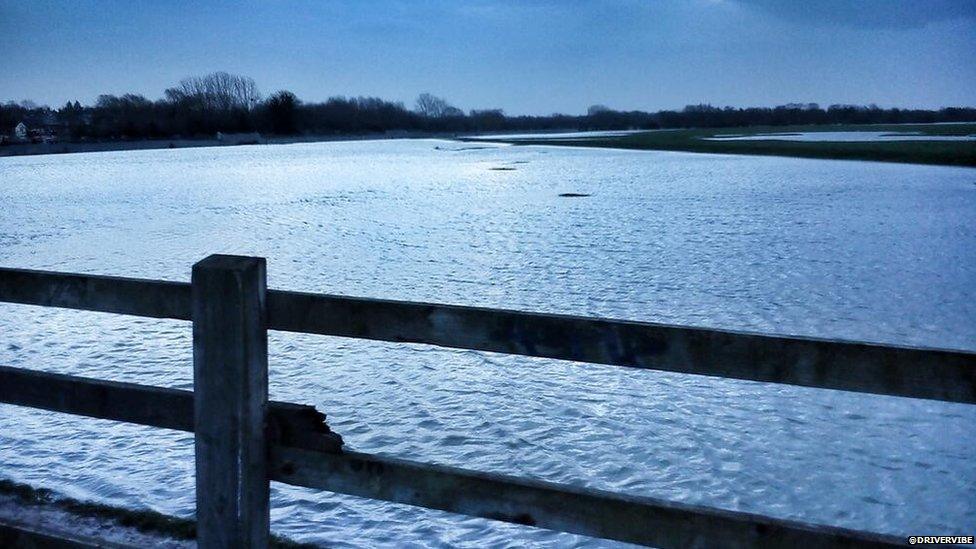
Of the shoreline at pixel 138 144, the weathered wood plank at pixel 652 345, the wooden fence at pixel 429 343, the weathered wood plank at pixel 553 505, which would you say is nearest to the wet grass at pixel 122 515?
the wooden fence at pixel 429 343

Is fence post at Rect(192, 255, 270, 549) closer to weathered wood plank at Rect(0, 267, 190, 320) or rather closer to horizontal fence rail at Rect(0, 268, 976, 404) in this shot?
horizontal fence rail at Rect(0, 268, 976, 404)

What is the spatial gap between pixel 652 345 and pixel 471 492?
814 millimetres

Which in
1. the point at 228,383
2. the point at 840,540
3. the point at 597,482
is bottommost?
the point at 597,482

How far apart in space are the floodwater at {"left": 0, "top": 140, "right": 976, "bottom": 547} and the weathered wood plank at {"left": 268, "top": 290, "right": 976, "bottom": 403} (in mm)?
2570

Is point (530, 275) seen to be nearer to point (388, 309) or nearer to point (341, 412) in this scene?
point (341, 412)

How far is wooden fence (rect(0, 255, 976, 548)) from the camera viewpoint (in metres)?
2.93

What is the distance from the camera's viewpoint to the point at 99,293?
378cm

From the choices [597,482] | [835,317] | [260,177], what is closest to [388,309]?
[597,482]

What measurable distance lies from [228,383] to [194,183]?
46.2m

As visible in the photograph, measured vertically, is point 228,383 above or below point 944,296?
above

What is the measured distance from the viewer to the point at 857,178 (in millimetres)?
43531

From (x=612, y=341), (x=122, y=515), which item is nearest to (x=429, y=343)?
(x=612, y=341)

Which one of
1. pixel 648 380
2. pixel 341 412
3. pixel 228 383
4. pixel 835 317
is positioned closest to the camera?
pixel 228 383

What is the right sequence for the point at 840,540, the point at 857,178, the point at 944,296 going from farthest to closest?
the point at 857,178 → the point at 944,296 → the point at 840,540
